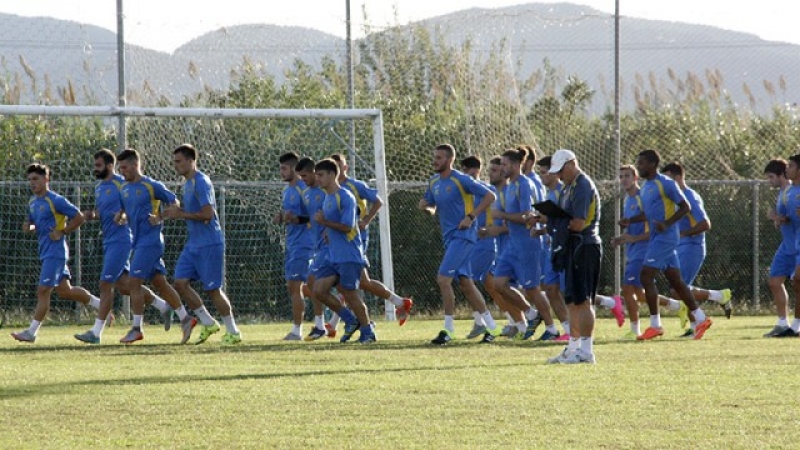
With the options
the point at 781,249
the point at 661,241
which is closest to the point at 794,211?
the point at 781,249

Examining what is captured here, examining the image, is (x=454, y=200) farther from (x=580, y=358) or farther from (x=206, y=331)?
(x=580, y=358)

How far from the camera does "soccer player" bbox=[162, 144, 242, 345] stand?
16.5m

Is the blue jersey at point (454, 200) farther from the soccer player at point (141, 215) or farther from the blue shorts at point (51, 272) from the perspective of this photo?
the blue shorts at point (51, 272)

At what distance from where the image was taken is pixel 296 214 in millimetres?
18281

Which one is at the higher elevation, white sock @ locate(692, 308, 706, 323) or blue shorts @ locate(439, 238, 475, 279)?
blue shorts @ locate(439, 238, 475, 279)

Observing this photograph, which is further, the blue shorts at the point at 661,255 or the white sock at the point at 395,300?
the white sock at the point at 395,300

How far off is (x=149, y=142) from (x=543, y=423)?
1447 cm

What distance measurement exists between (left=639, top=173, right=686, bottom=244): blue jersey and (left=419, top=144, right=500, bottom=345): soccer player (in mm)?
1779

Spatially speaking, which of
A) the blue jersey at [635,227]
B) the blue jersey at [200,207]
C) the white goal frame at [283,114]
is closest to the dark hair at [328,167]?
the blue jersey at [200,207]

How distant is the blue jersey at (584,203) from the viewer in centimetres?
1338

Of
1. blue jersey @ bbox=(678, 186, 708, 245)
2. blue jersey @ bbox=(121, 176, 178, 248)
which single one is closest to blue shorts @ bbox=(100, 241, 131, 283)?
blue jersey @ bbox=(121, 176, 178, 248)

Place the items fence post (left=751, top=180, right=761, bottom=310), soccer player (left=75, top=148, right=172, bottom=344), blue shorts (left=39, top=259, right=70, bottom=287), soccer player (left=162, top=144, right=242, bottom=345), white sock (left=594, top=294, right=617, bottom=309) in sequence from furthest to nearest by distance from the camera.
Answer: fence post (left=751, top=180, right=761, bottom=310) → white sock (left=594, top=294, right=617, bottom=309) → blue shorts (left=39, top=259, right=70, bottom=287) → soccer player (left=75, top=148, right=172, bottom=344) → soccer player (left=162, top=144, right=242, bottom=345)

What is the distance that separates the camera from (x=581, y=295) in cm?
1352

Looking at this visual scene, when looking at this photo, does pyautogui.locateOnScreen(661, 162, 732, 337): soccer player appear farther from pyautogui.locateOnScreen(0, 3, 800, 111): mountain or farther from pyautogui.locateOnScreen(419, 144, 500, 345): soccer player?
pyautogui.locateOnScreen(0, 3, 800, 111): mountain
